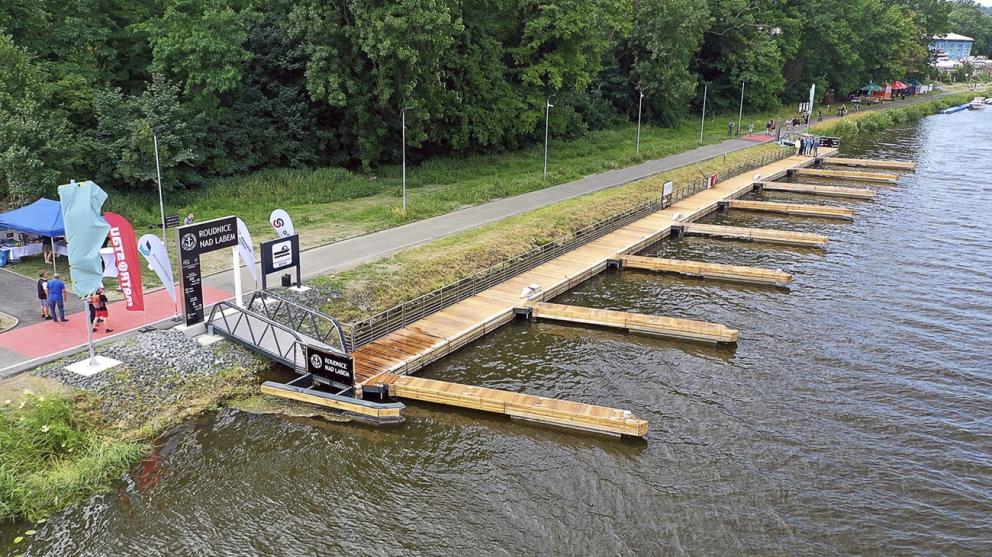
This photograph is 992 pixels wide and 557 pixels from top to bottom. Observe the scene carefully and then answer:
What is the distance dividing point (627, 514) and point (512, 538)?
8.78 feet

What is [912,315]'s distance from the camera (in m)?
28.0

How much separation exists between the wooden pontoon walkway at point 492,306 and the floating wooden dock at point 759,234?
154cm

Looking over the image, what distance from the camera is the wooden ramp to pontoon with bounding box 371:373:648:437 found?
1920cm

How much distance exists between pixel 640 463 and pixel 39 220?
2213 centimetres

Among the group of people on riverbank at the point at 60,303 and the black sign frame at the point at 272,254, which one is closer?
the group of people on riverbank at the point at 60,303

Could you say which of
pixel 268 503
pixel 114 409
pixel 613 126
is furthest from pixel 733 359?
pixel 613 126

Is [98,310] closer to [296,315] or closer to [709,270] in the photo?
[296,315]

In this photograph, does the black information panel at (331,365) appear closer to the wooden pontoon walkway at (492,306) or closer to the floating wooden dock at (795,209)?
the wooden pontoon walkway at (492,306)

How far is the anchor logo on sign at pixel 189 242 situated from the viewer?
21375 millimetres

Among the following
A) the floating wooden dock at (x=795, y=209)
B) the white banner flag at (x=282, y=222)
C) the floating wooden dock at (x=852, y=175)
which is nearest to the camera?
the white banner flag at (x=282, y=222)

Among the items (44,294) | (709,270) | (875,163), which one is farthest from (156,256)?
(875,163)

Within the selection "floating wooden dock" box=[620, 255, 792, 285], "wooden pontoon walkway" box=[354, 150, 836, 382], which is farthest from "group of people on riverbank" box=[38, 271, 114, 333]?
"floating wooden dock" box=[620, 255, 792, 285]

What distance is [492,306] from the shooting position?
27.2m

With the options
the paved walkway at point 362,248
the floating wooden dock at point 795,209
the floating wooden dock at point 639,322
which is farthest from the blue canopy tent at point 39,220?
the floating wooden dock at point 795,209
